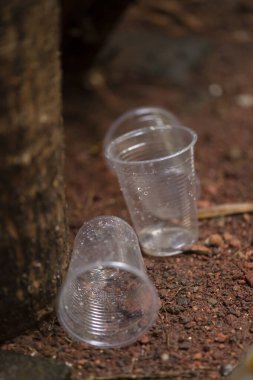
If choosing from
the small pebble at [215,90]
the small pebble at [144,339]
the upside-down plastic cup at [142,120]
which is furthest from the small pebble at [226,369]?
the small pebble at [215,90]

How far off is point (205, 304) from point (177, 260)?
0.34 m

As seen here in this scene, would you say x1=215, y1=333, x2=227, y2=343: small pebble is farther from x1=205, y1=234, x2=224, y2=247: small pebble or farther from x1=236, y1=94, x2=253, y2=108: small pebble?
x1=236, y1=94, x2=253, y2=108: small pebble

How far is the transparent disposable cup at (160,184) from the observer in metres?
2.53

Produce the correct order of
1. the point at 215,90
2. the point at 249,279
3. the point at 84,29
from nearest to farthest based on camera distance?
the point at 249,279, the point at 84,29, the point at 215,90

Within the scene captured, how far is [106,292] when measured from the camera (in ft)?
7.48

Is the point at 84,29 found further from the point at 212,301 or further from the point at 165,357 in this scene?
the point at 165,357

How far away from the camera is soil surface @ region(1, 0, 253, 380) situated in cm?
205

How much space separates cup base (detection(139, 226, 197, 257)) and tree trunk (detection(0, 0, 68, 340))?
57 cm

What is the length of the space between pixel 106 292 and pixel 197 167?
4.50 ft

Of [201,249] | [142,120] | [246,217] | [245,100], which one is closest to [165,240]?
[201,249]

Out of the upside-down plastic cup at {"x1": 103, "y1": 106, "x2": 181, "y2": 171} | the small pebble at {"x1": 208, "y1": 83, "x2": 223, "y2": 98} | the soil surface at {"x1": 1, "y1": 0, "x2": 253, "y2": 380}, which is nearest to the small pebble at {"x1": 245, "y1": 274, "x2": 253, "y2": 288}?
the soil surface at {"x1": 1, "y1": 0, "x2": 253, "y2": 380}

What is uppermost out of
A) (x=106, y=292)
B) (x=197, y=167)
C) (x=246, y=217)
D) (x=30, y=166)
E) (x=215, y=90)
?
(x=30, y=166)

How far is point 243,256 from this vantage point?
256 centimetres

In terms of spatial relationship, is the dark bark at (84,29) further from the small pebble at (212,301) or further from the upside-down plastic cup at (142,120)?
the small pebble at (212,301)
